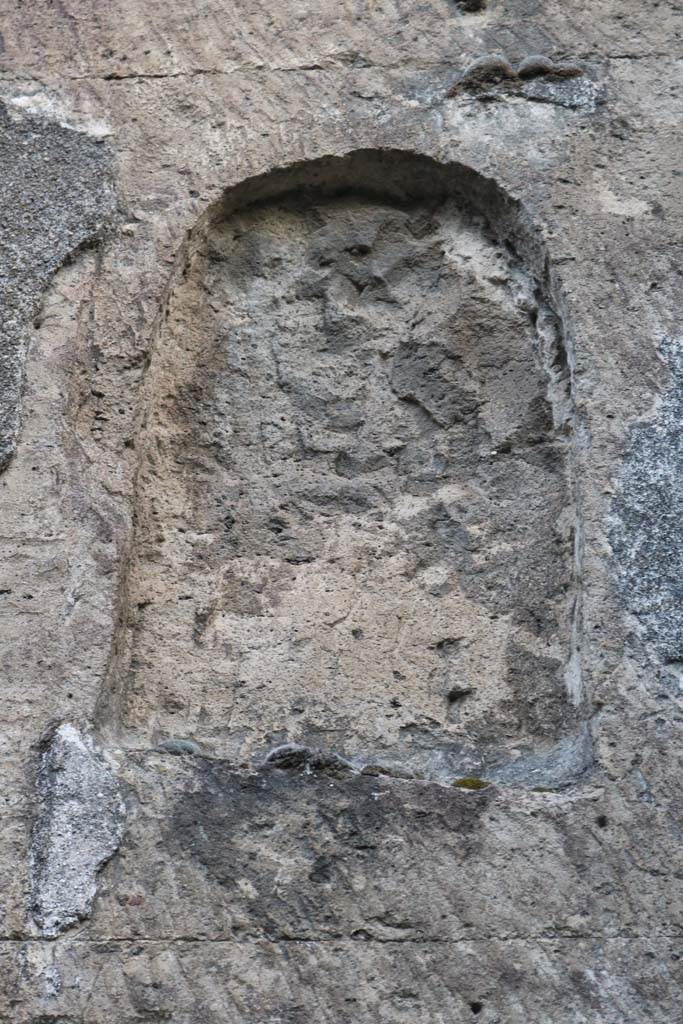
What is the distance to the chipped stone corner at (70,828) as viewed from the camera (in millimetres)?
2355

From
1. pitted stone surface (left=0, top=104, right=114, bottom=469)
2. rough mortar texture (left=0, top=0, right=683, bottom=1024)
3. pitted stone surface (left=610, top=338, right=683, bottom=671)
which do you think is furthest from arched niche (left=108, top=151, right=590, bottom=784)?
pitted stone surface (left=0, top=104, right=114, bottom=469)

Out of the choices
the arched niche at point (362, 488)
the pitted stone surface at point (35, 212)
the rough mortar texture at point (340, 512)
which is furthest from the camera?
the pitted stone surface at point (35, 212)

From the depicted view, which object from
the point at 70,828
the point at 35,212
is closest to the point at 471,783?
the point at 70,828

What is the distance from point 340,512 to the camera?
2830 millimetres

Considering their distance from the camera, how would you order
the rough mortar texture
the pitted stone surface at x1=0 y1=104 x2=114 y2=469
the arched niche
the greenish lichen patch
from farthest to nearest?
1. the pitted stone surface at x1=0 y1=104 x2=114 y2=469
2. the arched niche
3. the greenish lichen patch
4. the rough mortar texture

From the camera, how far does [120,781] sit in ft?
8.00

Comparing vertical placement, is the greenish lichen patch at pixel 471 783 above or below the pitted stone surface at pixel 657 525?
below

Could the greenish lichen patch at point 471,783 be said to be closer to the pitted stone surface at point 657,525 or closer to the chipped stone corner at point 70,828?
the pitted stone surface at point 657,525

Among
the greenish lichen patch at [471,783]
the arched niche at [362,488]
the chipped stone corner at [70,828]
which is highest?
the arched niche at [362,488]

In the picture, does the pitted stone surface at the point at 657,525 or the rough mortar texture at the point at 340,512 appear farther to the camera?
the pitted stone surface at the point at 657,525

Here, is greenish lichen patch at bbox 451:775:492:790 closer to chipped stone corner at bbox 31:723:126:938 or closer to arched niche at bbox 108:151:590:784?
arched niche at bbox 108:151:590:784

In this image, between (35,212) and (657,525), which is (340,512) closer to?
(657,525)

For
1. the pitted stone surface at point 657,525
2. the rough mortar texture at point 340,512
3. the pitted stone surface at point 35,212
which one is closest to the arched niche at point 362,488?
the rough mortar texture at point 340,512

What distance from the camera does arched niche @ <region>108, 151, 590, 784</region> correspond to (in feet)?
8.66
